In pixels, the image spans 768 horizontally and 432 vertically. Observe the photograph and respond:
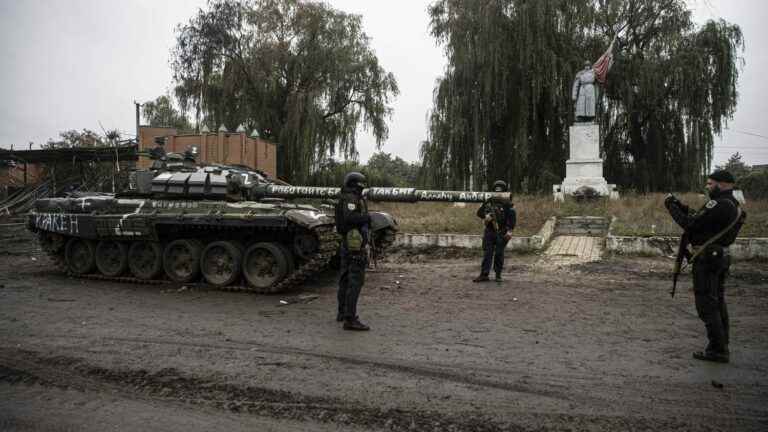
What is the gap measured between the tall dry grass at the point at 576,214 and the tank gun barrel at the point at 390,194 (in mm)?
4742

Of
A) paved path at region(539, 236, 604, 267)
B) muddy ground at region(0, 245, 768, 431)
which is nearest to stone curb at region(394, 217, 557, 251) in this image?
paved path at region(539, 236, 604, 267)

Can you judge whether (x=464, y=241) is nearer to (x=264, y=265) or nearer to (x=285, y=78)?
(x=264, y=265)

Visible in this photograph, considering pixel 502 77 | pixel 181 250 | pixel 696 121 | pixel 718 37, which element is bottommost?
pixel 181 250

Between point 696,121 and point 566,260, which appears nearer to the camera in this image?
point 566,260

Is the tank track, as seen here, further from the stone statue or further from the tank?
the stone statue

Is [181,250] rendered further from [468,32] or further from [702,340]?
[468,32]

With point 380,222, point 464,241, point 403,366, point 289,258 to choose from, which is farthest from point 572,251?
point 403,366

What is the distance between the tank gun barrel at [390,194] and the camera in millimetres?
7965

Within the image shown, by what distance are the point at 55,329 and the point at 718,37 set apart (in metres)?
21.1

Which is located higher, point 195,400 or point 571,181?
point 571,181

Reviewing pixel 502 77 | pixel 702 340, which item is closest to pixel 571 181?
pixel 502 77

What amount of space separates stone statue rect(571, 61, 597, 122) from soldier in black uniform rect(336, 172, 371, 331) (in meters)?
14.2

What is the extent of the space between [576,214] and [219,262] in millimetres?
10333

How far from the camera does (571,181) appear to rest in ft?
58.3
